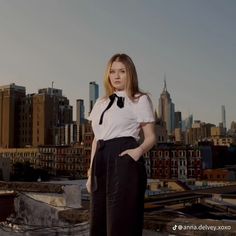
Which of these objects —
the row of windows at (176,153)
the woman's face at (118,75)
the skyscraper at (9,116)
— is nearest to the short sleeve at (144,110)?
the woman's face at (118,75)

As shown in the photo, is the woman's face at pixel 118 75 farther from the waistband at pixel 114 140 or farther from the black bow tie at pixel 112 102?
the waistband at pixel 114 140

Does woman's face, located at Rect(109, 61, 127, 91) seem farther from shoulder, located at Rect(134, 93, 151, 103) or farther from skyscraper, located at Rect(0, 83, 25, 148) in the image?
skyscraper, located at Rect(0, 83, 25, 148)

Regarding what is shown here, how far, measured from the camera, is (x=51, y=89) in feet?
522

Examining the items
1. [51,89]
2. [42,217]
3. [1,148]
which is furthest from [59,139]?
[42,217]

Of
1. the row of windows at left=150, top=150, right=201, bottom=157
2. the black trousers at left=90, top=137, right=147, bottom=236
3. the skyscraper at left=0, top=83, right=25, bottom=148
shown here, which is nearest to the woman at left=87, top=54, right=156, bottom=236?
the black trousers at left=90, top=137, right=147, bottom=236

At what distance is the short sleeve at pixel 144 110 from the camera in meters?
3.37

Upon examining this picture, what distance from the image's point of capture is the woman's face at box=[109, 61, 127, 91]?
11.7 feet

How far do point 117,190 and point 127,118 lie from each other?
2.07 feet

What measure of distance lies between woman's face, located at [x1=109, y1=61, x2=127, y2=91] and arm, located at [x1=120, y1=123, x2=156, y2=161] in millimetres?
445

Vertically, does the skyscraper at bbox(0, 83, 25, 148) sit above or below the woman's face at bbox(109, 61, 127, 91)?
above

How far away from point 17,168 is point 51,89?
247 ft

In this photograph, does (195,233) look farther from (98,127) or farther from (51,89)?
(51,89)

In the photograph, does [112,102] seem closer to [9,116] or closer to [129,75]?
[129,75]

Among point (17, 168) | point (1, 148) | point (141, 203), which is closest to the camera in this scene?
point (141, 203)
